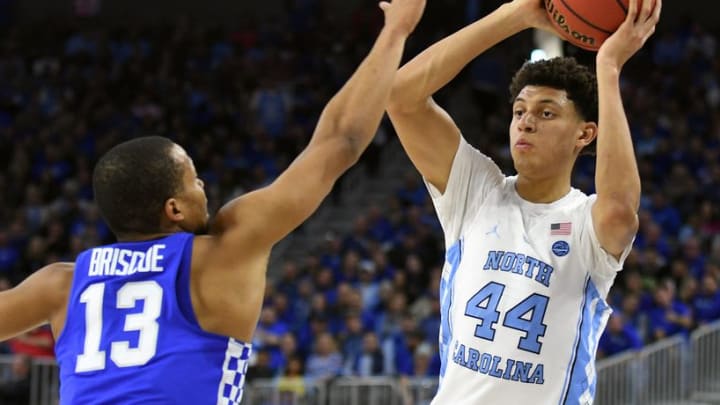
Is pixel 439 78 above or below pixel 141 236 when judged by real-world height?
above

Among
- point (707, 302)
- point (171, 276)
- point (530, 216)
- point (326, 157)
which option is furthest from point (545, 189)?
point (707, 302)

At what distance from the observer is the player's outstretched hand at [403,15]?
361 cm

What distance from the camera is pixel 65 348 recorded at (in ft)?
11.3

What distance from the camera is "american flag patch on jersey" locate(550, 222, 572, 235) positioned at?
4293mm

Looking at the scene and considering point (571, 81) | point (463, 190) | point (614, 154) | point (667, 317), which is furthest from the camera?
point (667, 317)

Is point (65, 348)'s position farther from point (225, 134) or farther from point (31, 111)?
point (31, 111)

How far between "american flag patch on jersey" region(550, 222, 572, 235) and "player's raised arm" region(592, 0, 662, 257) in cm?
17

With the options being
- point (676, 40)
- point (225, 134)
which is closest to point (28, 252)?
point (225, 134)

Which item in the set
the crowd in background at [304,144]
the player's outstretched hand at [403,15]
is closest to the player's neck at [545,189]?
the player's outstretched hand at [403,15]

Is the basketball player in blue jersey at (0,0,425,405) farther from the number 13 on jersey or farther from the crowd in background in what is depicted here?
the crowd in background

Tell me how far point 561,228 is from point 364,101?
112 centimetres

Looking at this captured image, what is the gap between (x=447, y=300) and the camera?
4.43 meters

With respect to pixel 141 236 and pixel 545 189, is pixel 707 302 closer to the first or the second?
pixel 545 189

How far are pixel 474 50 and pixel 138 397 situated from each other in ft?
6.24
